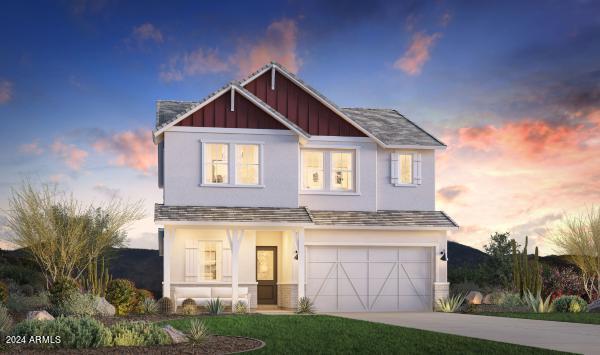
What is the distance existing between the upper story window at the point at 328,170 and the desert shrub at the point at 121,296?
26.0ft

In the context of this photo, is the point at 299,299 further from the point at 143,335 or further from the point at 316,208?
the point at 143,335

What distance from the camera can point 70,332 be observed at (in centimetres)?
1460

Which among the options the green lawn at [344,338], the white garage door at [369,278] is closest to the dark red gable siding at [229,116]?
the white garage door at [369,278]

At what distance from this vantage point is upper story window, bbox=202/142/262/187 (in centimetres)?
2756

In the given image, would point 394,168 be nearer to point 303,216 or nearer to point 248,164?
point 303,216

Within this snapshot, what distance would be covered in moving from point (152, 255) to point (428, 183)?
1358 inches

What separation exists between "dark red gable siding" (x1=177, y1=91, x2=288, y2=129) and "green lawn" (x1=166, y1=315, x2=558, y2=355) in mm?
8414

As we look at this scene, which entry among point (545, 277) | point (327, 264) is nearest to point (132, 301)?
point (327, 264)

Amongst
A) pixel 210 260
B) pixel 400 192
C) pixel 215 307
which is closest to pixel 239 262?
→ pixel 210 260

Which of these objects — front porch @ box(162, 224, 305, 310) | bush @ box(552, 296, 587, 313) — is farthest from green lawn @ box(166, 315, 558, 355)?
bush @ box(552, 296, 587, 313)

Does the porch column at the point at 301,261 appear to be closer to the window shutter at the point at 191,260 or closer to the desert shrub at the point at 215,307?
the desert shrub at the point at 215,307

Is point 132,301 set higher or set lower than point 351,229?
→ lower

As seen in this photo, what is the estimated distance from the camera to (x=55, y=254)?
97.4ft

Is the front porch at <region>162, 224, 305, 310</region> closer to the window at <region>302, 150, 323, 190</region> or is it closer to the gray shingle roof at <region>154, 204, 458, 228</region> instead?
the gray shingle roof at <region>154, 204, 458, 228</region>
